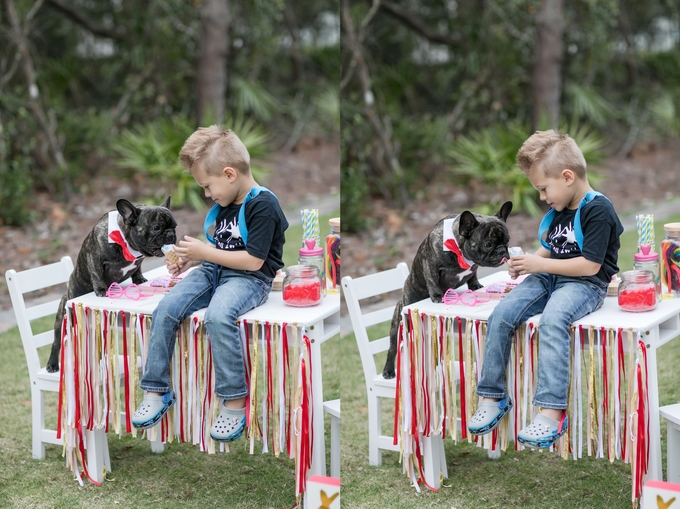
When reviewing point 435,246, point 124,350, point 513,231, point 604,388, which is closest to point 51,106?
point 513,231

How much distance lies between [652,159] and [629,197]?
40.0 inches

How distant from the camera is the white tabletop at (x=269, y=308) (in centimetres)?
229

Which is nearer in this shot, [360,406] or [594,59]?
[360,406]

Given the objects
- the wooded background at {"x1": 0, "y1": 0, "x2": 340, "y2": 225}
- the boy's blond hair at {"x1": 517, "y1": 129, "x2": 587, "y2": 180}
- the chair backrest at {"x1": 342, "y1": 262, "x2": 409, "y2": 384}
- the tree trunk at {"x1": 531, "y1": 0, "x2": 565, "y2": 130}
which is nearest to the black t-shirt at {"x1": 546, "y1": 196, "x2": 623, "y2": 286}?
the boy's blond hair at {"x1": 517, "y1": 129, "x2": 587, "y2": 180}

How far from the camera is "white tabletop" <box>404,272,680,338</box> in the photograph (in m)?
2.19

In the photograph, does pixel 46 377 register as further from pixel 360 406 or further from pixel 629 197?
pixel 629 197

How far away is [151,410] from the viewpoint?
7.66ft

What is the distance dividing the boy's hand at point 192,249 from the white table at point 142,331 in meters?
0.18

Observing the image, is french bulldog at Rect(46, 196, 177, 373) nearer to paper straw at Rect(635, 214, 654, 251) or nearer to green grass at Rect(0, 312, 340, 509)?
green grass at Rect(0, 312, 340, 509)

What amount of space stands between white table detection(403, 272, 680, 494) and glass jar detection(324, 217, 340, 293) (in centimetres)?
26

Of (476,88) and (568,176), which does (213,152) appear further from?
(476,88)

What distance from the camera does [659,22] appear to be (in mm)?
7445

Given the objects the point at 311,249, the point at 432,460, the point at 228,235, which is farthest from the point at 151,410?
the point at 432,460

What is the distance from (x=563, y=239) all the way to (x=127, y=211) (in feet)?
3.99
